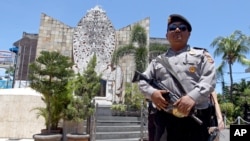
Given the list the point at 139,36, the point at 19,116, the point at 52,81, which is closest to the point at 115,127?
the point at 52,81

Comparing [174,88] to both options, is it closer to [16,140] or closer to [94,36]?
[16,140]

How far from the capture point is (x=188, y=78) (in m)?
1.36

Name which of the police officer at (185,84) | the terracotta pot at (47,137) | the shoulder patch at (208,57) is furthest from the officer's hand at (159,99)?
the terracotta pot at (47,137)

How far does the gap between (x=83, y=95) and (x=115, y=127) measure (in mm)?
1687

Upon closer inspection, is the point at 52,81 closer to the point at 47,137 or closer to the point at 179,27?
the point at 47,137

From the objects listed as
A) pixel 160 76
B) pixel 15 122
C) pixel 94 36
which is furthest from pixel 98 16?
pixel 160 76

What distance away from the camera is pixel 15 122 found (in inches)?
344

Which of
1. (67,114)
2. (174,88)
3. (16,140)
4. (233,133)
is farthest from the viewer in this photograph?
(16,140)

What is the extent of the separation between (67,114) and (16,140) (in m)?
2.70

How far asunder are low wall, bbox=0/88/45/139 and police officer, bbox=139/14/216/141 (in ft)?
26.5

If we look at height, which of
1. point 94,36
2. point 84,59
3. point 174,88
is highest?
point 94,36

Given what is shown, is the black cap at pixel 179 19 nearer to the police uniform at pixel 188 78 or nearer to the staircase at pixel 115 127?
the police uniform at pixel 188 78

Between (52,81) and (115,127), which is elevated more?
(52,81)

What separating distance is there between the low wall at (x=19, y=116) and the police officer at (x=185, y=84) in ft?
26.5
